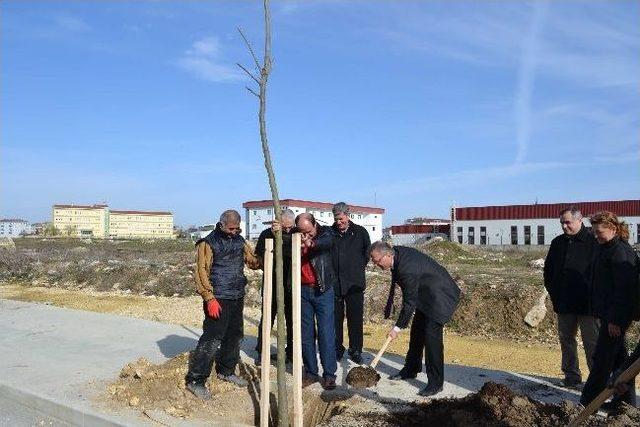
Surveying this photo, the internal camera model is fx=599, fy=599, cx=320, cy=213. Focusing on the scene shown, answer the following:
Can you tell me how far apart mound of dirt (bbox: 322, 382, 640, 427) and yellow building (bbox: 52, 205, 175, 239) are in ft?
361

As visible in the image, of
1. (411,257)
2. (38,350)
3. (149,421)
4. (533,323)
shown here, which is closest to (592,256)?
(411,257)

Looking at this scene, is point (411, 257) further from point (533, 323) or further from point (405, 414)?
point (533, 323)

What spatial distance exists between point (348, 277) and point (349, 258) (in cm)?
22

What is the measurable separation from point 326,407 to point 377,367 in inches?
59.5

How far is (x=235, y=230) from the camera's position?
5555 millimetres

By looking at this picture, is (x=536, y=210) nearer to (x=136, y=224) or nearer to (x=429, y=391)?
(x=429, y=391)

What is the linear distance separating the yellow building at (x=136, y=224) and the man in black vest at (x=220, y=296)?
11692 centimetres

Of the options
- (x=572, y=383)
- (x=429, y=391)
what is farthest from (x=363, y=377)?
(x=572, y=383)

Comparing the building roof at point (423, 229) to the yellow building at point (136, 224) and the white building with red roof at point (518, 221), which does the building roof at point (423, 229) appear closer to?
the white building with red roof at point (518, 221)

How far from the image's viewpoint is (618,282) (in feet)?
15.7

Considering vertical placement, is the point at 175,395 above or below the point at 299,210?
below

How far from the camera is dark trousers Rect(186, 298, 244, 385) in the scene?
17.8 ft

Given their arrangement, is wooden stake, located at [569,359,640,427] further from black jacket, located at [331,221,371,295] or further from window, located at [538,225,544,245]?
window, located at [538,225,544,245]

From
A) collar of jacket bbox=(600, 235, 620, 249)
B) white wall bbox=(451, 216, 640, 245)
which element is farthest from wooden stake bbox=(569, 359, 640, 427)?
white wall bbox=(451, 216, 640, 245)
